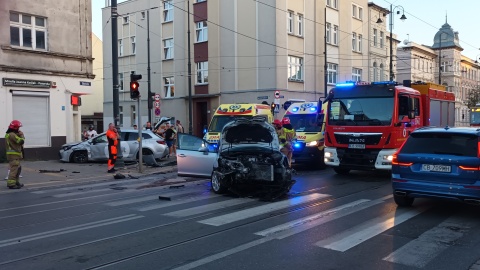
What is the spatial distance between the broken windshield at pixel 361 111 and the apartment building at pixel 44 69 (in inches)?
528

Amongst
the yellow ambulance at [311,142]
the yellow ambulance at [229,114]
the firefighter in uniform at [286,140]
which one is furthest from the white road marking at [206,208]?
the yellow ambulance at [229,114]

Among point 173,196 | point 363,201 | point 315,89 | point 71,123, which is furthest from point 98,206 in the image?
point 315,89

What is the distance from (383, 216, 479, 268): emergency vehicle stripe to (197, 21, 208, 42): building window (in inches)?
1219

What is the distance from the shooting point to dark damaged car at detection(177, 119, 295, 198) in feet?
32.7

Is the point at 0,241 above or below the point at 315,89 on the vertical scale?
below

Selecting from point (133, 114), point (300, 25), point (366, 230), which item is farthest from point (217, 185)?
point (133, 114)

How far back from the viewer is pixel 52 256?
569 centimetres

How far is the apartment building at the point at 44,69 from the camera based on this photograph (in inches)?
749

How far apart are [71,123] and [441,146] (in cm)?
1790

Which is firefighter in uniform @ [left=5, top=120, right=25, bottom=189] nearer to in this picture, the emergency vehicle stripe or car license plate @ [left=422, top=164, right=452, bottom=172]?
car license plate @ [left=422, top=164, right=452, bottom=172]

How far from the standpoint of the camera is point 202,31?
36.8 m

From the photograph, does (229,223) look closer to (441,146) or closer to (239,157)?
(239,157)

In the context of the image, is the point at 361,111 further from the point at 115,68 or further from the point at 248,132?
the point at 115,68

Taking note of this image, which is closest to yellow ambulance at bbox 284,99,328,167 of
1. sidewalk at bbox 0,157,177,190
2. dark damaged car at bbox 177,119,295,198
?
sidewalk at bbox 0,157,177,190
